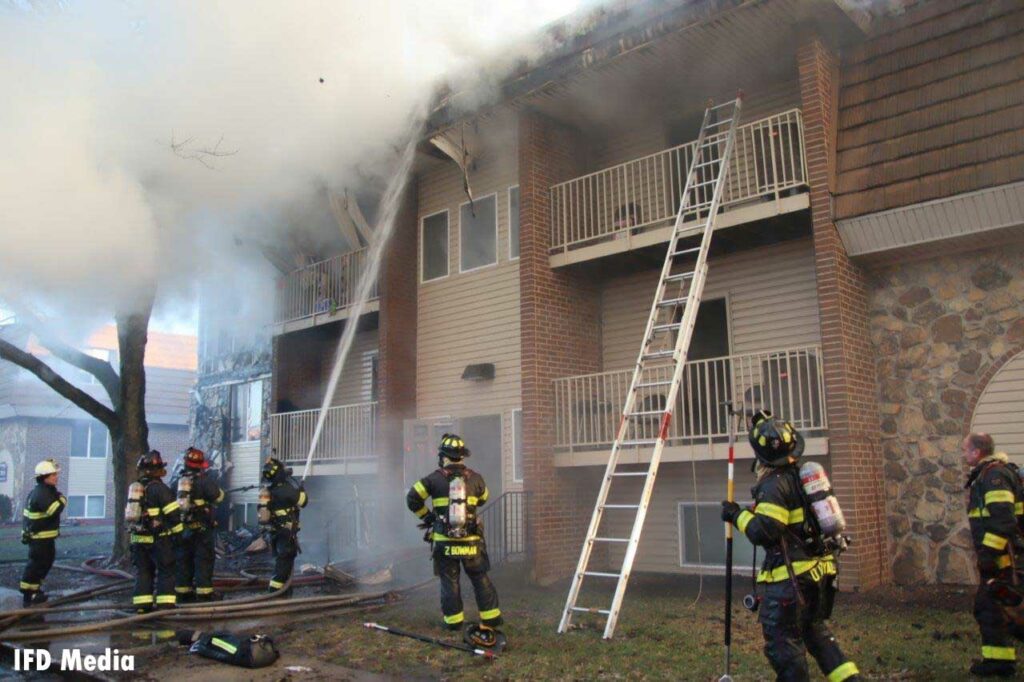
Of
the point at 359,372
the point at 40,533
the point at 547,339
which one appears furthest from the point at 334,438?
the point at 40,533

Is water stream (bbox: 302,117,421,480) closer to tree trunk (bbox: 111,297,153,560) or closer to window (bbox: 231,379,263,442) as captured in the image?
tree trunk (bbox: 111,297,153,560)

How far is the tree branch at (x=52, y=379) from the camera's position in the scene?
1220cm

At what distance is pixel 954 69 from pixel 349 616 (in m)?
8.36

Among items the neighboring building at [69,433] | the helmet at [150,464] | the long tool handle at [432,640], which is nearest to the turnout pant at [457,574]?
the long tool handle at [432,640]

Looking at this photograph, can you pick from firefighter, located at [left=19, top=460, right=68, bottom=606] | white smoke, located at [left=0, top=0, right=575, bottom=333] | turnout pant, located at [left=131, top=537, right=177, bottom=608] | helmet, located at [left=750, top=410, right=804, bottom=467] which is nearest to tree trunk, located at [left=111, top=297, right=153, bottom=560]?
white smoke, located at [left=0, top=0, right=575, bottom=333]

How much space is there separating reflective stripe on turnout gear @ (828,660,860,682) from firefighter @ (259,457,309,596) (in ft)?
20.8

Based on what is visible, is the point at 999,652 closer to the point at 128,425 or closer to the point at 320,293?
the point at 320,293

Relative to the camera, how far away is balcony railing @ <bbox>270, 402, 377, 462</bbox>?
1347cm

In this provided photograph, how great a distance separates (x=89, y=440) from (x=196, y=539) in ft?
82.8

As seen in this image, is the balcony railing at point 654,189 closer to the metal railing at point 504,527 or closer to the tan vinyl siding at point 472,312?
the tan vinyl siding at point 472,312

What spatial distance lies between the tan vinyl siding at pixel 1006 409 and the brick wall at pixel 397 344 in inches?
318

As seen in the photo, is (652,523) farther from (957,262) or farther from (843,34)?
(843,34)

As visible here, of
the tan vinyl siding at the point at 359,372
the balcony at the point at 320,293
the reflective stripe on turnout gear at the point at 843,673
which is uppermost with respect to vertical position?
the balcony at the point at 320,293

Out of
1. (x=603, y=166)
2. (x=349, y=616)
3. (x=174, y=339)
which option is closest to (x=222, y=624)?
(x=349, y=616)
